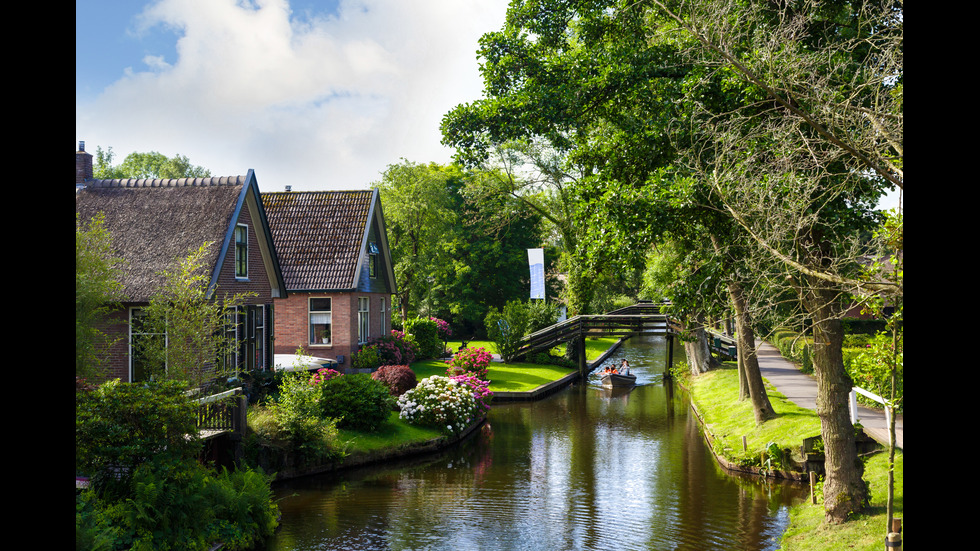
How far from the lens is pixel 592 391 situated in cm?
3189

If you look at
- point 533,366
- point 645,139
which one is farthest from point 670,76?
point 533,366

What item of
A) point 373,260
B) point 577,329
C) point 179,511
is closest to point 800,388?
point 577,329

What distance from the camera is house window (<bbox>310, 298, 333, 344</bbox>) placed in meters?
28.8

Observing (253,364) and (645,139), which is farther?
(253,364)

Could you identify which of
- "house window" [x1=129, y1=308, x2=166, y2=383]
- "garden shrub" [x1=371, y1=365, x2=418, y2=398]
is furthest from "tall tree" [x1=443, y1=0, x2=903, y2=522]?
"garden shrub" [x1=371, y1=365, x2=418, y2=398]

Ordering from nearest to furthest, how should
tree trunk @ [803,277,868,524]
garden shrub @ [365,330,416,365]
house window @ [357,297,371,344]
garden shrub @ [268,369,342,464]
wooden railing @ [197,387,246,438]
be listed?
tree trunk @ [803,277,868,524]
wooden railing @ [197,387,246,438]
garden shrub @ [268,369,342,464]
house window @ [357,297,371,344]
garden shrub @ [365,330,416,365]

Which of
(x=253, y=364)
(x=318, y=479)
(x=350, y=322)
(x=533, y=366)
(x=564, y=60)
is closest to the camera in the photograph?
(x=564, y=60)

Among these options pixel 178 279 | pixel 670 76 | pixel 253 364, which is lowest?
pixel 253 364

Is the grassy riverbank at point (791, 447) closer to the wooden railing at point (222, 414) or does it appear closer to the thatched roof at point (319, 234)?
the wooden railing at point (222, 414)

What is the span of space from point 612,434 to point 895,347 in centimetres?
1417

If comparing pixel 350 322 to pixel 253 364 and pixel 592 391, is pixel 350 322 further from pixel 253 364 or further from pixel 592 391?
pixel 592 391

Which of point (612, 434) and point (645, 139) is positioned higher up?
point (645, 139)

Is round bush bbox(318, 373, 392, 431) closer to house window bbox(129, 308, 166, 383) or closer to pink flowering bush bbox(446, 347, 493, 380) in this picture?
house window bbox(129, 308, 166, 383)

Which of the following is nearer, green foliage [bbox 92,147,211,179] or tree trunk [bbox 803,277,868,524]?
tree trunk [bbox 803,277,868,524]
